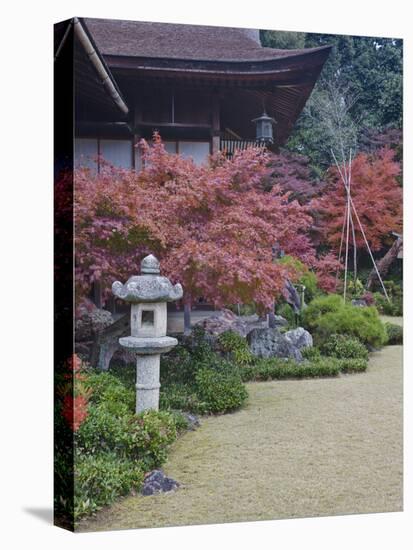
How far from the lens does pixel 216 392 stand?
27.2ft

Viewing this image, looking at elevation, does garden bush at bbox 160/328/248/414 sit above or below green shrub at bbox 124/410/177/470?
above

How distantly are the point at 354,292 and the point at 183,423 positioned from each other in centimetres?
201

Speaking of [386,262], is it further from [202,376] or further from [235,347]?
[202,376]

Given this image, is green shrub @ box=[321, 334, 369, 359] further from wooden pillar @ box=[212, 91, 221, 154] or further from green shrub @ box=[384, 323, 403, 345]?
wooden pillar @ box=[212, 91, 221, 154]

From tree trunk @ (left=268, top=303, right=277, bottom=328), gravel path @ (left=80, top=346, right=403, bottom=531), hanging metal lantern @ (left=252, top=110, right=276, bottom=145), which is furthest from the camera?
tree trunk @ (left=268, top=303, right=277, bottom=328)

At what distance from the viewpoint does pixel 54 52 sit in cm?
788

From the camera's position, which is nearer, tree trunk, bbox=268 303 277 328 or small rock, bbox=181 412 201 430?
small rock, bbox=181 412 201 430

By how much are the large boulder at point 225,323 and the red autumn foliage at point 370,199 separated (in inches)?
42.9

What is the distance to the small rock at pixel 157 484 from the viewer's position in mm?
7652

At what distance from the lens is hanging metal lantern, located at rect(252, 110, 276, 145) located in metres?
8.43

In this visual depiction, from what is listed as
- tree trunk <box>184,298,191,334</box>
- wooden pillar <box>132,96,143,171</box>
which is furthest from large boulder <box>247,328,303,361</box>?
wooden pillar <box>132,96,143,171</box>

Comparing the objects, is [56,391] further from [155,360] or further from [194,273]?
[194,273]

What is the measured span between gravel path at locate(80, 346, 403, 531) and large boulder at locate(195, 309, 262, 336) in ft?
1.75

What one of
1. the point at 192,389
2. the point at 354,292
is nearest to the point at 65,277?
the point at 192,389
